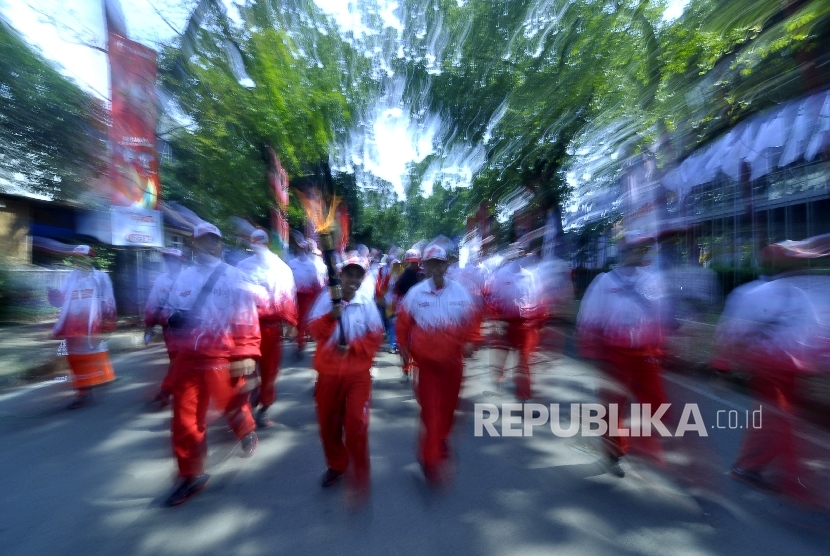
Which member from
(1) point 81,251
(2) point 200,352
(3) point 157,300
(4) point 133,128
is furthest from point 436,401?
(4) point 133,128

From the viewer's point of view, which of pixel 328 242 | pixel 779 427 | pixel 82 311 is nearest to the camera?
pixel 328 242

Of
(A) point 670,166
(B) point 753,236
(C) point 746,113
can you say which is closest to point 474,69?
(A) point 670,166

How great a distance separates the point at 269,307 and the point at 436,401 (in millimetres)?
2119

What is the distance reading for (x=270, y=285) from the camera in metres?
5.36

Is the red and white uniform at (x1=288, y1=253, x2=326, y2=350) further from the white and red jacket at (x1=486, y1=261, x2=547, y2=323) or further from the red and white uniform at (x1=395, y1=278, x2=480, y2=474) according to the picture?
the red and white uniform at (x1=395, y1=278, x2=480, y2=474)

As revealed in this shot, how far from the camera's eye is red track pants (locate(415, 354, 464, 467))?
388cm

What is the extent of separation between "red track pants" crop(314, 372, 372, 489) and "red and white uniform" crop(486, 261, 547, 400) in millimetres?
2654

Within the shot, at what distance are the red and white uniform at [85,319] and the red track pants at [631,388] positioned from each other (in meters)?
5.13

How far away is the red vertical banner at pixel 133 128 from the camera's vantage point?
7461 millimetres

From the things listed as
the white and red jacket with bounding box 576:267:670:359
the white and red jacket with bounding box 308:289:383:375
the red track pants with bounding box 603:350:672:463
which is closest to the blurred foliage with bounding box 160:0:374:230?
the white and red jacket with bounding box 308:289:383:375

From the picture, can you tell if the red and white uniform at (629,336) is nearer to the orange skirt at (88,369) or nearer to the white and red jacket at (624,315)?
the white and red jacket at (624,315)

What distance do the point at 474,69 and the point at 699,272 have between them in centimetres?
780

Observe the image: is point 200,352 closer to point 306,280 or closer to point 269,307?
point 269,307

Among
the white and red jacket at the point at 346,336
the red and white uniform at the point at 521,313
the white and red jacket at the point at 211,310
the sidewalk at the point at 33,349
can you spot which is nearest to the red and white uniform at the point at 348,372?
the white and red jacket at the point at 346,336
